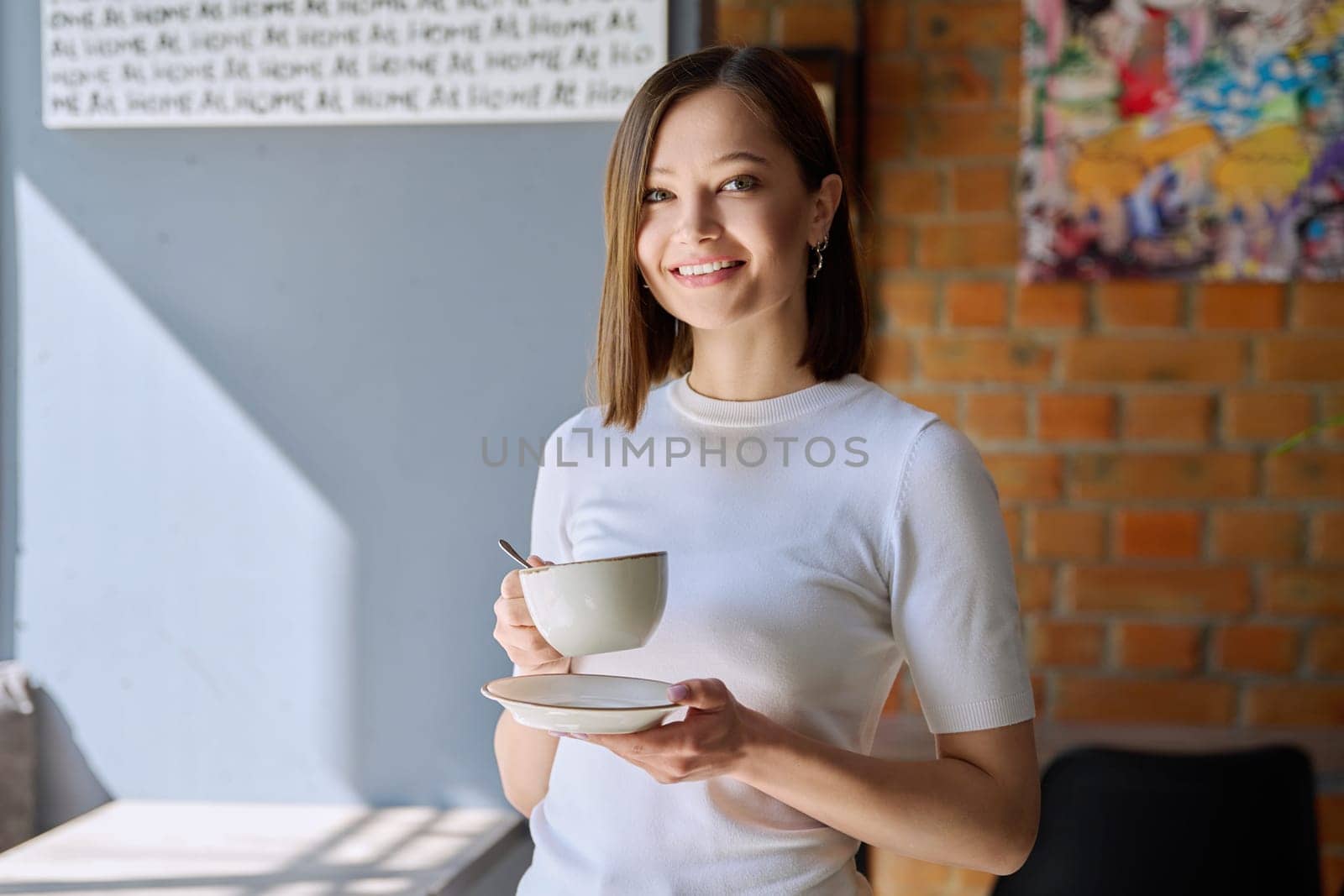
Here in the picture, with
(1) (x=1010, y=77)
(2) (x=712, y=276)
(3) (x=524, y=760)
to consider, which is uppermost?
(1) (x=1010, y=77)

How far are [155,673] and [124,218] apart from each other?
1.78ft

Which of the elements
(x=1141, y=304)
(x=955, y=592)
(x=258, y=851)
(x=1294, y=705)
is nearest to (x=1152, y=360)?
(x=1141, y=304)

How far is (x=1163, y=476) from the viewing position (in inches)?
80.6

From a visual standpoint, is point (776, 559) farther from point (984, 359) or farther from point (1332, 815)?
point (1332, 815)

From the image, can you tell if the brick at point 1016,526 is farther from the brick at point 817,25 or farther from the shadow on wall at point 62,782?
the shadow on wall at point 62,782

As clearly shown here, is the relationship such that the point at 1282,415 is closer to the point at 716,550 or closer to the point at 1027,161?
the point at 1027,161

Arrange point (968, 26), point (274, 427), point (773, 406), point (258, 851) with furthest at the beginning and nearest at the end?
point (968, 26) < point (274, 427) < point (258, 851) < point (773, 406)

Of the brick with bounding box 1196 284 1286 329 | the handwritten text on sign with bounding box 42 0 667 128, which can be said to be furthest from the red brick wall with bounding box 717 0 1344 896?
the handwritten text on sign with bounding box 42 0 667 128

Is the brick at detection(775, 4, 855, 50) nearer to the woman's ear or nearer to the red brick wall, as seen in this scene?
the red brick wall

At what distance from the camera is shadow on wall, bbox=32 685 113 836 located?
4.75 feet

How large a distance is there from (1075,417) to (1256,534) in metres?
0.35

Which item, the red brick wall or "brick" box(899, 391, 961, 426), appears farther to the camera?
"brick" box(899, 391, 961, 426)

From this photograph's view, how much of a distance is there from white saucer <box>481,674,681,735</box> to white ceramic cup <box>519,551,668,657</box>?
4 centimetres

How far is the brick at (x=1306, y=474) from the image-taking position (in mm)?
1993
